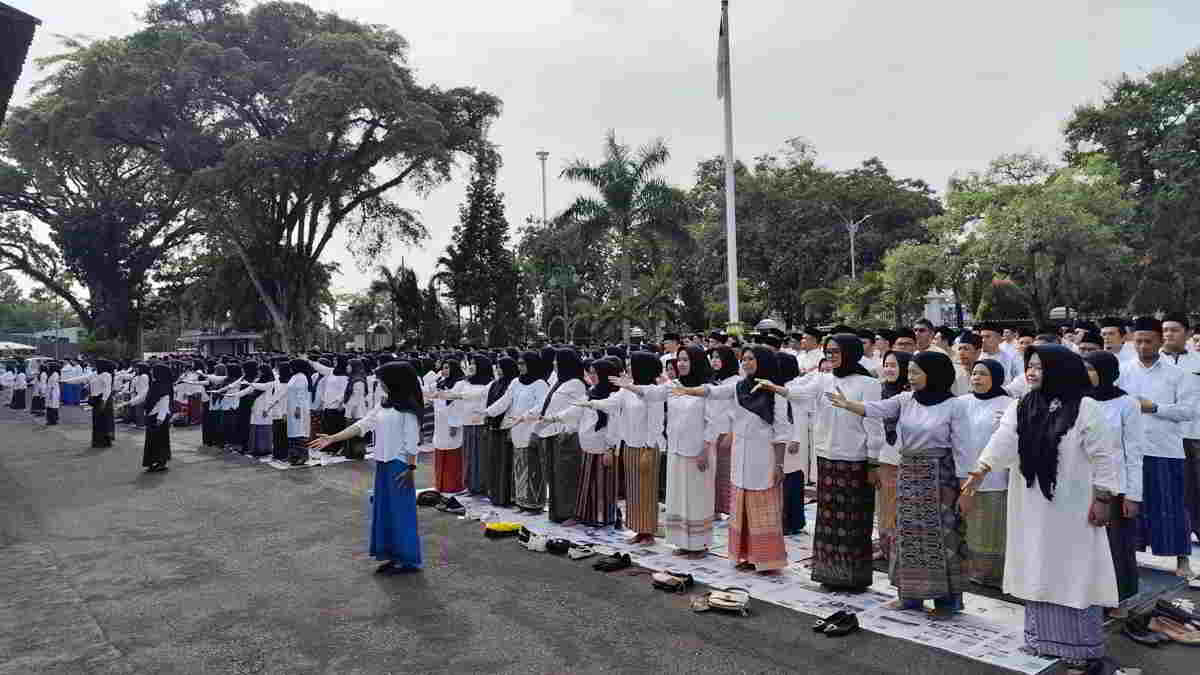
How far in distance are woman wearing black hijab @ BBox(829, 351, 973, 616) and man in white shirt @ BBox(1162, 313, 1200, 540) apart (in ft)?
7.59

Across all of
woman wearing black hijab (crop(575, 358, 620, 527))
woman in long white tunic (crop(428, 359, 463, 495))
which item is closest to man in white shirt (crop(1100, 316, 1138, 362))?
woman wearing black hijab (crop(575, 358, 620, 527))

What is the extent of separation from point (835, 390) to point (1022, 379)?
1863 mm

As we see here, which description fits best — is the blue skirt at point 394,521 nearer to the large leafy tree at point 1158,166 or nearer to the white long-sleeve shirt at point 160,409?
the white long-sleeve shirt at point 160,409

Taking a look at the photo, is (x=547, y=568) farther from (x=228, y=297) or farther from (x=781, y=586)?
(x=228, y=297)

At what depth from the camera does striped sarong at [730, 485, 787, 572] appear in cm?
564

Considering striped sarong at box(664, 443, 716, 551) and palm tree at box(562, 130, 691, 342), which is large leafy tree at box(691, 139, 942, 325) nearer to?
palm tree at box(562, 130, 691, 342)

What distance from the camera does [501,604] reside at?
17.4ft

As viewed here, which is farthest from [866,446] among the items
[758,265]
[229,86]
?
[758,265]

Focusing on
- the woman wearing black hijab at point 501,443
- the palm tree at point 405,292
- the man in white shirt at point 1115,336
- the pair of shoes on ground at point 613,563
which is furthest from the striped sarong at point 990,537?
the palm tree at point 405,292

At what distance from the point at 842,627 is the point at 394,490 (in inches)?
133

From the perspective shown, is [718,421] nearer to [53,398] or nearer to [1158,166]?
[53,398]

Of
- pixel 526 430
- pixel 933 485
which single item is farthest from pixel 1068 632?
pixel 526 430

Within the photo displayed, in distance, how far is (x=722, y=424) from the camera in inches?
248

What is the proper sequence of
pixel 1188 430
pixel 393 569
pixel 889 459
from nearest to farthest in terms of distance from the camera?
pixel 889 459 < pixel 1188 430 < pixel 393 569
